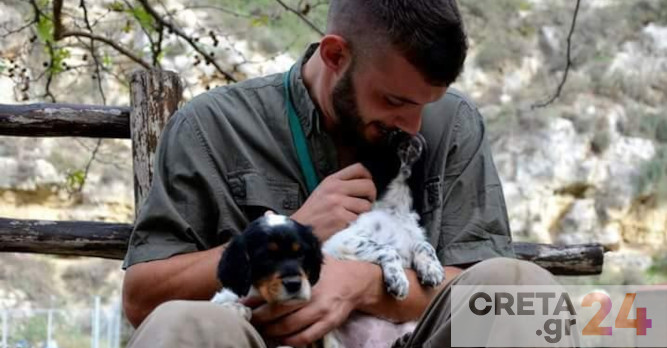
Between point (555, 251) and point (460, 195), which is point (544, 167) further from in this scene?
point (460, 195)

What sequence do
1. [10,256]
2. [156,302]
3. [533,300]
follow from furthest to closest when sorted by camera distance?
[10,256] → [156,302] → [533,300]

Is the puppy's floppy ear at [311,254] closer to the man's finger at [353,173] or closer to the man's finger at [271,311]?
the man's finger at [271,311]

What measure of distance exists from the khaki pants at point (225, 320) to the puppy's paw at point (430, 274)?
0.39 meters

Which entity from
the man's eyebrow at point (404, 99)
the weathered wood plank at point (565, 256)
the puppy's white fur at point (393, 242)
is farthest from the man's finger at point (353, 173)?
the weathered wood plank at point (565, 256)

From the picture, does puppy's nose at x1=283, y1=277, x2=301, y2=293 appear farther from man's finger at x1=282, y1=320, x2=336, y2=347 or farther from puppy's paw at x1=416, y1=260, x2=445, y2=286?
puppy's paw at x1=416, y1=260, x2=445, y2=286

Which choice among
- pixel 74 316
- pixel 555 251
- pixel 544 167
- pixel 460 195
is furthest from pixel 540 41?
pixel 460 195

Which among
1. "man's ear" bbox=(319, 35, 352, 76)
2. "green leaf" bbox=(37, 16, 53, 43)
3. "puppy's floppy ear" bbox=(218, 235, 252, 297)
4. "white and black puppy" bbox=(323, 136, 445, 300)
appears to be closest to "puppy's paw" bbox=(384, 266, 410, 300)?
"white and black puppy" bbox=(323, 136, 445, 300)

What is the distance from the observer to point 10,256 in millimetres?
15430

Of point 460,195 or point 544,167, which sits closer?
point 460,195

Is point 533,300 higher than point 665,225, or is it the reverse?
point 533,300

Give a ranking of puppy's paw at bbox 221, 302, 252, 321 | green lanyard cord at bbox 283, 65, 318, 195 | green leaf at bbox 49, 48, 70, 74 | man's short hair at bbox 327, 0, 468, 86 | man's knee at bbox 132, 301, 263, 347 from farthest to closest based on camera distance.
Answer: green leaf at bbox 49, 48, 70, 74
green lanyard cord at bbox 283, 65, 318, 195
man's short hair at bbox 327, 0, 468, 86
puppy's paw at bbox 221, 302, 252, 321
man's knee at bbox 132, 301, 263, 347

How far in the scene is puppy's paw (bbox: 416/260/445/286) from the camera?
8.62 ft

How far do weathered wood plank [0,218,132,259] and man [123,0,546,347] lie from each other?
1296 mm

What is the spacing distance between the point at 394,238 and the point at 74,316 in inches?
471
